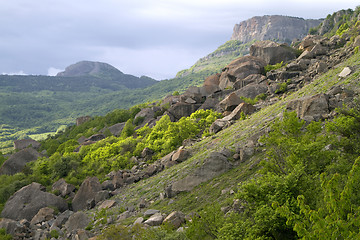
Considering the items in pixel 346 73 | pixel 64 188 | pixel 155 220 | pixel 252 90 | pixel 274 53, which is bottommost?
pixel 64 188

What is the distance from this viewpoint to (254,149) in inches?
1062

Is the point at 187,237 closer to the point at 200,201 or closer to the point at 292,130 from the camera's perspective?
the point at 200,201

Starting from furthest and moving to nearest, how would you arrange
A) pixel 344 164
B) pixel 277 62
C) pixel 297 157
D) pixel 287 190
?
pixel 277 62
pixel 297 157
pixel 344 164
pixel 287 190

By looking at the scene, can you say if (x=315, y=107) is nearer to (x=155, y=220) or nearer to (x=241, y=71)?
(x=155, y=220)

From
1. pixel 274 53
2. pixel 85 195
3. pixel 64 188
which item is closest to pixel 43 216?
pixel 85 195

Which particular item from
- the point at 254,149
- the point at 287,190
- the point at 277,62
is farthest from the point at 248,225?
the point at 277,62

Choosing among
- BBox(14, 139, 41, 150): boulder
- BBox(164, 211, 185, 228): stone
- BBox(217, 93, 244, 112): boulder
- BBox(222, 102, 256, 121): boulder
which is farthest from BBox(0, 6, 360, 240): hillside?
BBox(14, 139, 41, 150): boulder

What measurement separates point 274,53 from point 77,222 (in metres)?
58.6

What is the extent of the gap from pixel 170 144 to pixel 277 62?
36959 mm

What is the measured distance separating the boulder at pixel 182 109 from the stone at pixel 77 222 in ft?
122

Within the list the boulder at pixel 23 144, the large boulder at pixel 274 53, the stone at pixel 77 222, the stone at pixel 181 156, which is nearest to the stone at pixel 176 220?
the stone at pixel 77 222

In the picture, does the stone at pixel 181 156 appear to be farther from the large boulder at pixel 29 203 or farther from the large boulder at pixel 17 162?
the large boulder at pixel 17 162

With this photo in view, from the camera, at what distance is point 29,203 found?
3894cm

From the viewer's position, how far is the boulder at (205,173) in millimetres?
26625
